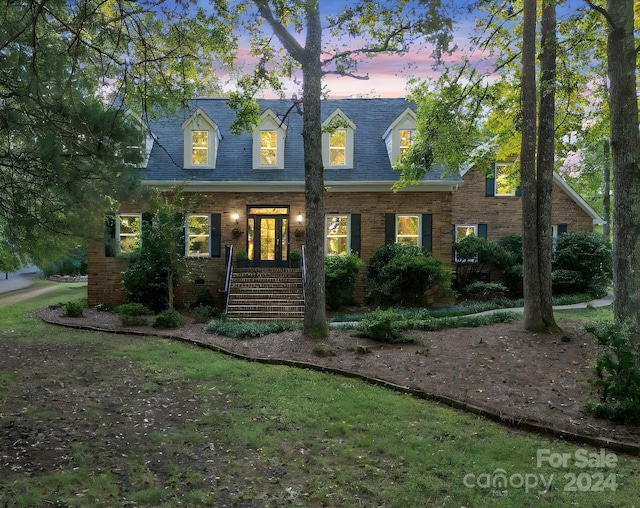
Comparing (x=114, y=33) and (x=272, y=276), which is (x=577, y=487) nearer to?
(x=114, y=33)

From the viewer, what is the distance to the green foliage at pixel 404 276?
1388 centimetres

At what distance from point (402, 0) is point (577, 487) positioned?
31.9ft

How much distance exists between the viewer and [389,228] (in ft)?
52.2

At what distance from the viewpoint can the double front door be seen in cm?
1582

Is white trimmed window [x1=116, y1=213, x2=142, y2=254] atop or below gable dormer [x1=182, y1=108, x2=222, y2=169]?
below

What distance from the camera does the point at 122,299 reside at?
49.9 ft

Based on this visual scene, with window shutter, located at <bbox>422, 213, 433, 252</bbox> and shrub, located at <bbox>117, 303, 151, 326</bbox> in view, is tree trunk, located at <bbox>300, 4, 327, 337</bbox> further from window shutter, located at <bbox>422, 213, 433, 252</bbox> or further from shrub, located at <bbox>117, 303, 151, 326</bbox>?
window shutter, located at <bbox>422, 213, 433, 252</bbox>

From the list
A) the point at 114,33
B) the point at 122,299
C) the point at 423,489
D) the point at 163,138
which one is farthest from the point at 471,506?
the point at 163,138

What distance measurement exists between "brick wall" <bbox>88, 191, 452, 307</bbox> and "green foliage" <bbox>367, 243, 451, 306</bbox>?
0.89m

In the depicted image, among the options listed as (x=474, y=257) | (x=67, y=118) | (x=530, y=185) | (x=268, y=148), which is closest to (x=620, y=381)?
(x=530, y=185)

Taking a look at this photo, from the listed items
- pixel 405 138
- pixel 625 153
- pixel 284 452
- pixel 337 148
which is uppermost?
pixel 405 138

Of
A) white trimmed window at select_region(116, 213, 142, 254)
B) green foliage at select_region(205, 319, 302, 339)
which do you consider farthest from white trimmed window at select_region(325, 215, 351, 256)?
white trimmed window at select_region(116, 213, 142, 254)

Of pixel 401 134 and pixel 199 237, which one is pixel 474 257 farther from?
pixel 199 237

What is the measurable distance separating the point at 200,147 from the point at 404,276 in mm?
8456
